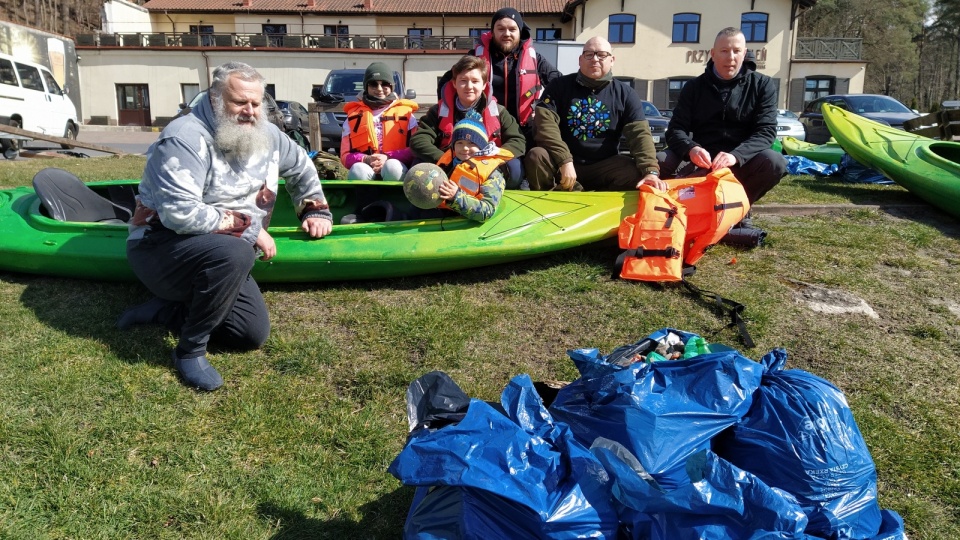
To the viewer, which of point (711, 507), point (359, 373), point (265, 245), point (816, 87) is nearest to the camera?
point (711, 507)

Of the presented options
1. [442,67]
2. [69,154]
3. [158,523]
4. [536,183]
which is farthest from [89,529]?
[442,67]

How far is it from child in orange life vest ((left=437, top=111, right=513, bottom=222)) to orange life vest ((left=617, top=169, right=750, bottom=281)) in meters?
0.85

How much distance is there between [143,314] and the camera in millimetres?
3527

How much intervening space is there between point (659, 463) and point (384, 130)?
13.7ft

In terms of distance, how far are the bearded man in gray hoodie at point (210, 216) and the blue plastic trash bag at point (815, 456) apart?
2.22 meters

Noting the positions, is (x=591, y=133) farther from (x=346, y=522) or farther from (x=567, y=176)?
A: (x=346, y=522)

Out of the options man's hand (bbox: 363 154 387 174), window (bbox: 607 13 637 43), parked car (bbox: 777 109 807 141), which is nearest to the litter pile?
man's hand (bbox: 363 154 387 174)

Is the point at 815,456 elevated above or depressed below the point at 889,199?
below

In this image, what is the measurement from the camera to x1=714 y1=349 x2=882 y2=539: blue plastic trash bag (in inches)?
66.4

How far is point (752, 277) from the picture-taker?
4191mm

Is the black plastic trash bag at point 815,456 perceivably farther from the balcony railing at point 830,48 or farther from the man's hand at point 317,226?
the balcony railing at point 830,48

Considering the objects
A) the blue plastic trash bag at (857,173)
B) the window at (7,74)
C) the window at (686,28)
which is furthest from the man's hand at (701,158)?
the window at (686,28)

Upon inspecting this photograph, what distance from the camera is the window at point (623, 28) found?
28416mm

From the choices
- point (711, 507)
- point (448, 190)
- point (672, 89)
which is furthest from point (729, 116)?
point (672, 89)
